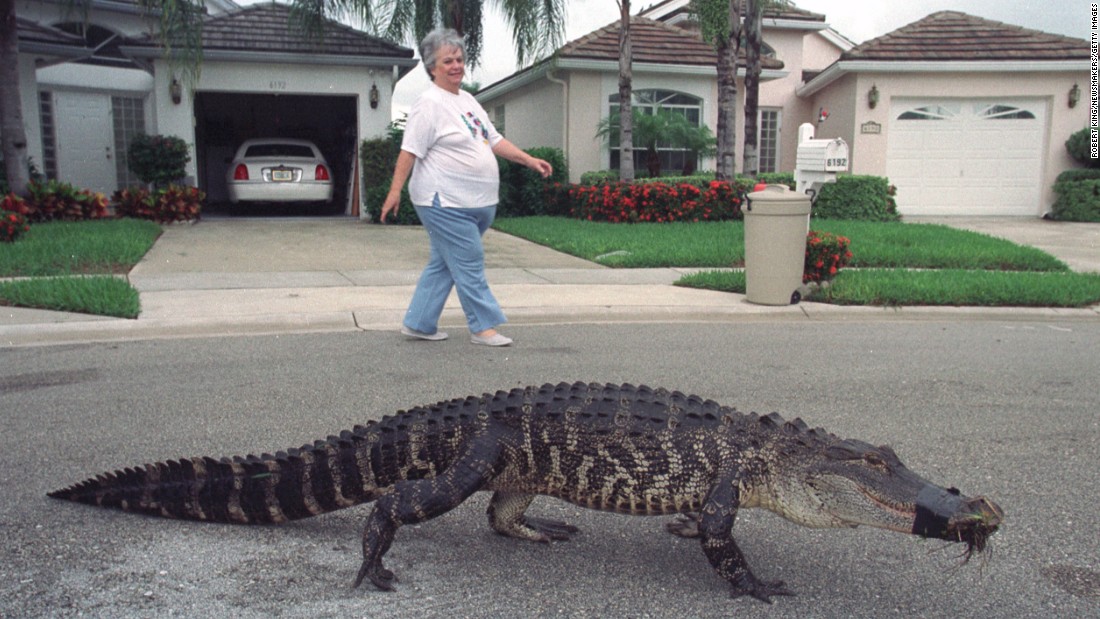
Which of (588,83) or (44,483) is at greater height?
(588,83)

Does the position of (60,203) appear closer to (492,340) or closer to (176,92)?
(176,92)

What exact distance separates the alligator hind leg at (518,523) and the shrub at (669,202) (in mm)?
14089

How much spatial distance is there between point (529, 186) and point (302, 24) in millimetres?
5889

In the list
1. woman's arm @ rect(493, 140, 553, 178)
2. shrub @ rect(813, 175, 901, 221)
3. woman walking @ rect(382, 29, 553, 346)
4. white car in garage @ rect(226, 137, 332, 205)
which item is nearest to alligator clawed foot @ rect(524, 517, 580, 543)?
woman walking @ rect(382, 29, 553, 346)

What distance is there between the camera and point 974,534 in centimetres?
260

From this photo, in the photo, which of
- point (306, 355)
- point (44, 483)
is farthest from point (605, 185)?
point (44, 483)

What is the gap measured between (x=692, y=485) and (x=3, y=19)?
15224mm

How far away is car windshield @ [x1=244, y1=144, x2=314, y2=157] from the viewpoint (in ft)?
62.2

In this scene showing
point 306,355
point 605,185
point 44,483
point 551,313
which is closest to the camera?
point 44,483

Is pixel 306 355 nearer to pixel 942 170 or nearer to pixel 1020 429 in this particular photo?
pixel 1020 429

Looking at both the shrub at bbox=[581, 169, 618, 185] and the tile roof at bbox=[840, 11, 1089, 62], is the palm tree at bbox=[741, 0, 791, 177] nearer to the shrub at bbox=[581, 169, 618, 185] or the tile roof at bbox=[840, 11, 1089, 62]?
the shrub at bbox=[581, 169, 618, 185]

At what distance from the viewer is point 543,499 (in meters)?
3.98

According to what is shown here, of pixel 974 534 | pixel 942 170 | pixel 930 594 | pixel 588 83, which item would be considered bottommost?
pixel 930 594

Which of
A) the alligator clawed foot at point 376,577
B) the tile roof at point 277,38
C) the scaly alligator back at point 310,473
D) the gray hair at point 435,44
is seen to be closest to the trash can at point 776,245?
the gray hair at point 435,44
